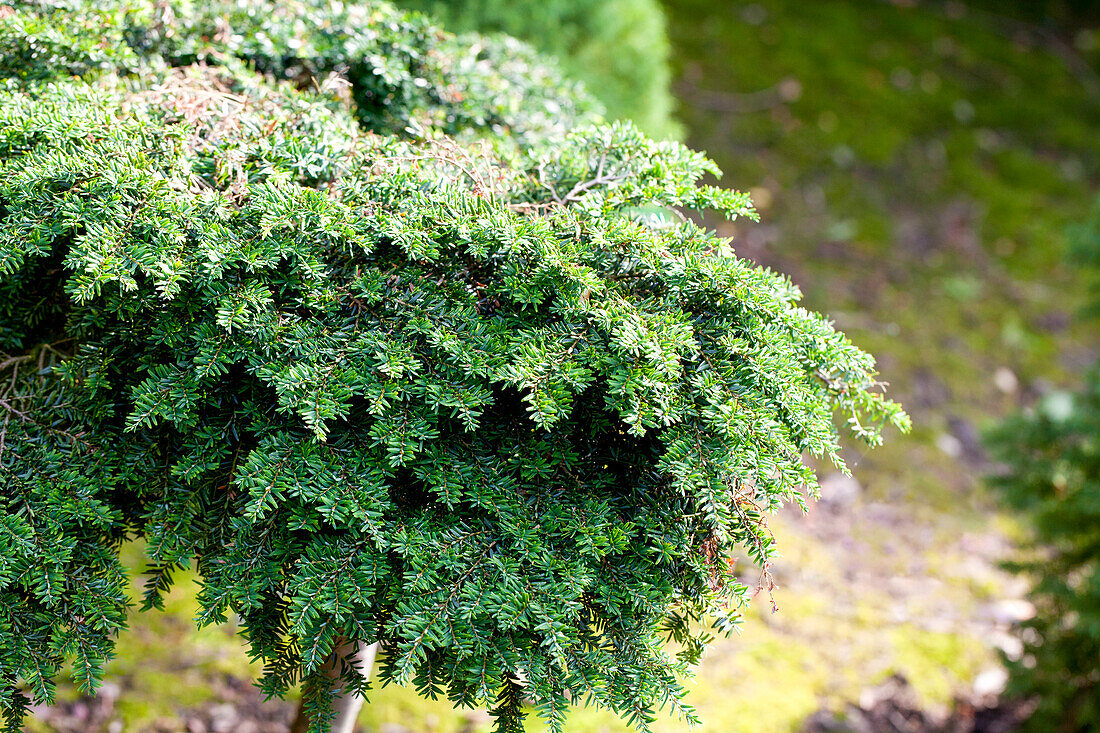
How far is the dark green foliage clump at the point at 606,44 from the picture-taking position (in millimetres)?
3393

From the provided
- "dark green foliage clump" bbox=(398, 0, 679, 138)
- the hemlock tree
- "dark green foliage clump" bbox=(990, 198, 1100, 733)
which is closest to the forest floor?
"dark green foliage clump" bbox=(990, 198, 1100, 733)

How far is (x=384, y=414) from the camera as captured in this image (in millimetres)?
1425

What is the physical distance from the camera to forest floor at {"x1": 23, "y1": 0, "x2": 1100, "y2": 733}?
2959 mm

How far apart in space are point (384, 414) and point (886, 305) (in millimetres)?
4546

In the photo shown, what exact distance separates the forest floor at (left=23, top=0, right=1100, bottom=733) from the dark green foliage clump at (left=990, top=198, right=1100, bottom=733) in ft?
1.41

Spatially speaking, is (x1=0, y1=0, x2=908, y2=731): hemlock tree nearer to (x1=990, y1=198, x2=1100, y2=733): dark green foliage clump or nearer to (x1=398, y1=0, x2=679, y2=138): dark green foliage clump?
(x1=990, y1=198, x2=1100, y2=733): dark green foliage clump

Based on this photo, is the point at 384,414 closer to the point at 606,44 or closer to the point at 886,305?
Result: the point at 606,44

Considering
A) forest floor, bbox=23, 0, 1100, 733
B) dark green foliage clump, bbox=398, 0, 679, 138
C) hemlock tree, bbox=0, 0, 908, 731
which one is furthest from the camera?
dark green foliage clump, bbox=398, 0, 679, 138

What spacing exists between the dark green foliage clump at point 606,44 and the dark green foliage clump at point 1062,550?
1863 millimetres

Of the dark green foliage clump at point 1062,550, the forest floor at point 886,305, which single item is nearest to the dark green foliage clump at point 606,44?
the forest floor at point 886,305

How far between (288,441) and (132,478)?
349 millimetres

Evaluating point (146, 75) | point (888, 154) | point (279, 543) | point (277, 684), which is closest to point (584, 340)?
point (279, 543)

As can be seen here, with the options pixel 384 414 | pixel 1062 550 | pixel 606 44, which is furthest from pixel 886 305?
pixel 384 414

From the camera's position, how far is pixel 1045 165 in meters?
6.46
